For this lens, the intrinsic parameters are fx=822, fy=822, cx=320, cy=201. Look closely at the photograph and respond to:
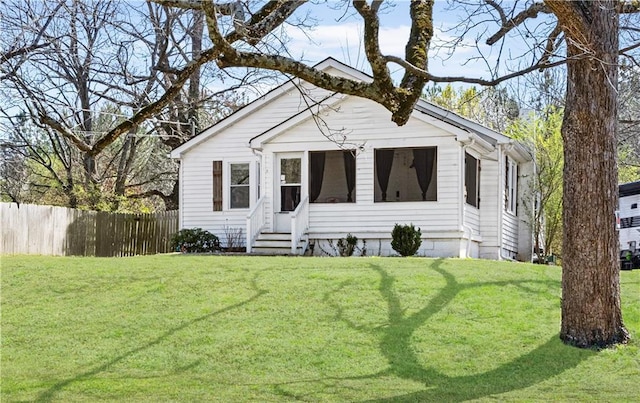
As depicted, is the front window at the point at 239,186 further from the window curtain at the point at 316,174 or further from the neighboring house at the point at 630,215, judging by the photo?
the neighboring house at the point at 630,215

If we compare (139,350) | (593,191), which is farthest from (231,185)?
(593,191)

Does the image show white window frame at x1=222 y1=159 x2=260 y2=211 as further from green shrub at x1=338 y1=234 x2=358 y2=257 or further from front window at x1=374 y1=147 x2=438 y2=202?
front window at x1=374 y1=147 x2=438 y2=202

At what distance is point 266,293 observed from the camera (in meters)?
15.3

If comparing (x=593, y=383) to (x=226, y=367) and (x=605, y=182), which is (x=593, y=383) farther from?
(x=226, y=367)

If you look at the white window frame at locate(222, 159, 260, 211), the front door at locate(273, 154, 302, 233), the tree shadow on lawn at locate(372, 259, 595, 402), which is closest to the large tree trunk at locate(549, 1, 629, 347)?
the tree shadow on lawn at locate(372, 259, 595, 402)

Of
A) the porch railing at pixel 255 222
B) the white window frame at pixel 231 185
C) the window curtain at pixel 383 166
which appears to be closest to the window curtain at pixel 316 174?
the porch railing at pixel 255 222

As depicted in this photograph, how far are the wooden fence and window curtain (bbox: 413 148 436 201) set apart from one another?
11190 millimetres

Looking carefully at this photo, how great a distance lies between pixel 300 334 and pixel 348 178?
10.1 m

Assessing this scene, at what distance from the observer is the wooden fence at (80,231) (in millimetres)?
→ 23438

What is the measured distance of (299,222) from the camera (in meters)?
21.9

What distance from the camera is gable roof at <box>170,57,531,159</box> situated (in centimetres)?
2222

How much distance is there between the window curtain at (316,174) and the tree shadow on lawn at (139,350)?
21.9 ft

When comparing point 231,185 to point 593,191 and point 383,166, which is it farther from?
point 593,191

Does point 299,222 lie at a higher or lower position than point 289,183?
lower
